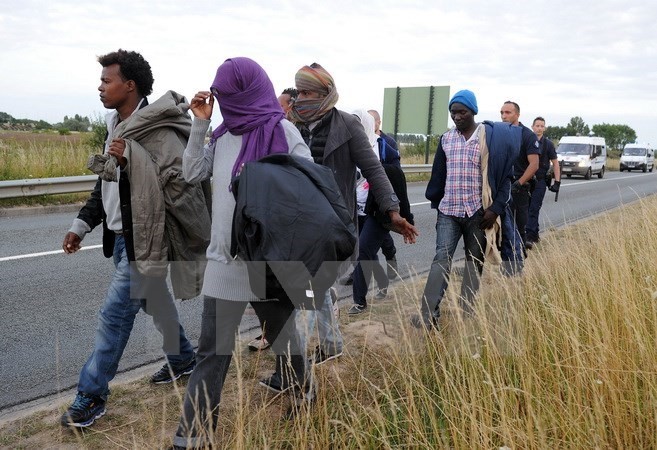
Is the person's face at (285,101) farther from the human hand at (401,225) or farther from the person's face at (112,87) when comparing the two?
the person's face at (112,87)

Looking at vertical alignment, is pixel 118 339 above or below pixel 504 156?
below

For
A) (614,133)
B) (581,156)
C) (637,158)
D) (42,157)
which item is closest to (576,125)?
(614,133)

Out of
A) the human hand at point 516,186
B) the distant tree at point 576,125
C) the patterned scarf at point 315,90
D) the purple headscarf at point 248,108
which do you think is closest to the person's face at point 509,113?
the human hand at point 516,186

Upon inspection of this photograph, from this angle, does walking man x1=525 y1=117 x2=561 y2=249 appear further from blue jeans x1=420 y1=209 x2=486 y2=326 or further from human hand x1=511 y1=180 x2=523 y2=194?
blue jeans x1=420 y1=209 x2=486 y2=326

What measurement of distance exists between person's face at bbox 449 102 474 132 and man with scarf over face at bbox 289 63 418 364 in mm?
1163

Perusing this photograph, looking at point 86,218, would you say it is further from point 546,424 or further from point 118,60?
point 546,424

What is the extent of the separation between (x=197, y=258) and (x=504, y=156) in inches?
96.8

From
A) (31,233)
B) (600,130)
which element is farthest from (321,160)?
(600,130)

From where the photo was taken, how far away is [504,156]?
467 cm

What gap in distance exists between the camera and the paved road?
4031 millimetres

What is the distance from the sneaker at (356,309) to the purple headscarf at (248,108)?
2667 millimetres

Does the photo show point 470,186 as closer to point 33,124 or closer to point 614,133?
point 33,124

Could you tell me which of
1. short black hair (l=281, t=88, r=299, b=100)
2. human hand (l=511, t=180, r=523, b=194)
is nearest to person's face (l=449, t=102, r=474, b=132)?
short black hair (l=281, t=88, r=299, b=100)

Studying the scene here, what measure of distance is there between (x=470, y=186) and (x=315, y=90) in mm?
1719
